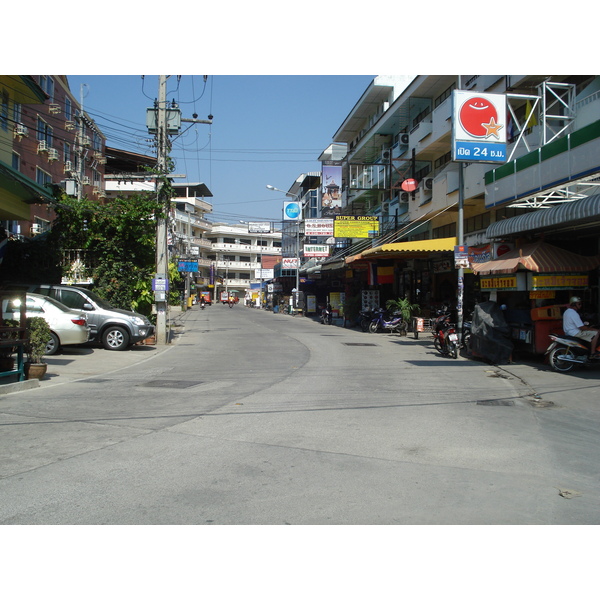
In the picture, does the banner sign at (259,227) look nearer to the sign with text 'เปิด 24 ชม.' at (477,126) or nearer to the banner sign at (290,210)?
the banner sign at (290,210)

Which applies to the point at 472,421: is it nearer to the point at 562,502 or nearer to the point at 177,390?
the point at 562,502

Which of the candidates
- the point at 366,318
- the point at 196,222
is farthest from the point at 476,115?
the point at 196,222

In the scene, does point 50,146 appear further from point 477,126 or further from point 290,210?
point 477,126

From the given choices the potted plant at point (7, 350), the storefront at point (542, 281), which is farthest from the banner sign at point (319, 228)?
the potted plant at point (7, 350)

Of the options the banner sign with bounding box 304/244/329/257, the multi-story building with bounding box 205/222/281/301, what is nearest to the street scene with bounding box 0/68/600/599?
the banner sign with bounding box 304/244/329/257

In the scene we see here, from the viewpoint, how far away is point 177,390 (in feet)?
33.4

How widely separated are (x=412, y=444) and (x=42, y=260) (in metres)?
16.2

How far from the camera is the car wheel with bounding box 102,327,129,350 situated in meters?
16.6

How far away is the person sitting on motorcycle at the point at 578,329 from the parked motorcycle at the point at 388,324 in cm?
1138

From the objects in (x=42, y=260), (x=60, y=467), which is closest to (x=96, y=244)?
(x=42, y=260)

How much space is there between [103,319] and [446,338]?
10.2 metres

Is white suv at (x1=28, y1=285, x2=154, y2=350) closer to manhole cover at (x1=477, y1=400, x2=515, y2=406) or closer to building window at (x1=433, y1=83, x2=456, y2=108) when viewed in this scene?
manhole cover at (x1=477, y1=400, x2=515, y2=406)

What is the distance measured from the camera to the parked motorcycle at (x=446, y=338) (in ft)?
49.8

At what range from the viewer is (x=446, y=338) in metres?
15.3
